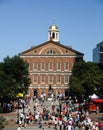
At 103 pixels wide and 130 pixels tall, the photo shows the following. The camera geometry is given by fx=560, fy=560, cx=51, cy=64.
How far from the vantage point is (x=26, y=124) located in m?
50.4

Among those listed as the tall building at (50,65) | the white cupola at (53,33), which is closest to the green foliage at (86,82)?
the tall building at (50,65)

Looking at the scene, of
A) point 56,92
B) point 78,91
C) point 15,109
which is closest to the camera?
point 15,109

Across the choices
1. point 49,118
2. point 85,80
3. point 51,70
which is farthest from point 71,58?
point 49,118

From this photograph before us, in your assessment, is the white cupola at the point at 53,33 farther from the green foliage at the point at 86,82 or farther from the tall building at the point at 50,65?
the green foliage at the point at 86,82

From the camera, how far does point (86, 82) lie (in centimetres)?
8612

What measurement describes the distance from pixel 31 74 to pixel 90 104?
50.0m

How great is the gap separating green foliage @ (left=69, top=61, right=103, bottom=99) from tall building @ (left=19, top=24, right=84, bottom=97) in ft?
58.1

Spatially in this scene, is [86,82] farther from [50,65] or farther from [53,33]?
[53,33]

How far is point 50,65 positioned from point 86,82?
24.7 meters

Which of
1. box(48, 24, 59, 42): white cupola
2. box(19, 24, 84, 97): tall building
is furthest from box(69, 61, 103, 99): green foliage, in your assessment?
box(48, 24, 59, 42): white cupola

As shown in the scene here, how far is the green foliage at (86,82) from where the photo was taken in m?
84.7

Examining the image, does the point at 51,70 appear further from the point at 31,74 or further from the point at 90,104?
the point at 90,104

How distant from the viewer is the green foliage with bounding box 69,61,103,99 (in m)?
84.7

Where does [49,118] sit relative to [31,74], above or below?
below
